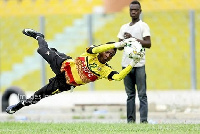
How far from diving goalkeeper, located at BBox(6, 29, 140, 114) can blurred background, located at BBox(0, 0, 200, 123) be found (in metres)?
7.24

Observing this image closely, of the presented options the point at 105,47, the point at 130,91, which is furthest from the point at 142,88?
the point at 105,47

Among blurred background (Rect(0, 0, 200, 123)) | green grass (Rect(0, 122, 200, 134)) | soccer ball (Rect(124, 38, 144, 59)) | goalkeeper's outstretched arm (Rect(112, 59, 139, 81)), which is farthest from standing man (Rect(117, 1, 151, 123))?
blurred background (Rect(0, 0, 200, 123))

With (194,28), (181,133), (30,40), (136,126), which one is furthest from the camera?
(30,40)

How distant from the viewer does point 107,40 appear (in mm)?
21484

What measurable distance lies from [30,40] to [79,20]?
2.43 m

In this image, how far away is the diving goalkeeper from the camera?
39.5 ft

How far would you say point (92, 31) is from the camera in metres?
21.2

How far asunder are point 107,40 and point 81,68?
9.10 metres

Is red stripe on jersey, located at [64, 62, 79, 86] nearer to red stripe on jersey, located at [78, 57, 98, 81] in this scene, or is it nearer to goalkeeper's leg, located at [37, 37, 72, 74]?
goalkeeper's leg, located at [37, 37, 72, 74]

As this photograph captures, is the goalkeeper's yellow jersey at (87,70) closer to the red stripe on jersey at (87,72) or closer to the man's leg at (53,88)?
the red stripe on jersey at (87,72)

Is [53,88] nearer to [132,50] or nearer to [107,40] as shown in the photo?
[132,50]

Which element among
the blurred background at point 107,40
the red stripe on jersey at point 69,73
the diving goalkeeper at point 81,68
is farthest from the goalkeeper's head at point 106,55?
the blurred background at point 107,40

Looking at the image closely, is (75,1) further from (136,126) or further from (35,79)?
(136,126)

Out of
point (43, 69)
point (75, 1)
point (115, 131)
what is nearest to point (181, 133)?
point (115, 131)
